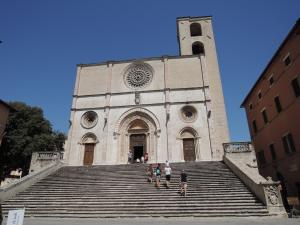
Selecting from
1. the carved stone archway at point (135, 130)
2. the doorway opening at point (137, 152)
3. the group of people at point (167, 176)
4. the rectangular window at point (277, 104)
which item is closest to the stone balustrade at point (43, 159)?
the carved stone archway at point (135, 130)

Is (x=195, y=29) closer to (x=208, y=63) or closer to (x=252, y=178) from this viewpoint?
(x=208, y=63)

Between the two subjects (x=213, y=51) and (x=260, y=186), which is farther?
(x=213, y=51)

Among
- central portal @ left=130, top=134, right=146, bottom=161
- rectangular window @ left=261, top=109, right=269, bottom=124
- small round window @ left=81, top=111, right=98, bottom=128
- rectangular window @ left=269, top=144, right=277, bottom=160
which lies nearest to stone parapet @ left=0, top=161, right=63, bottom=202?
small round window @ left=81, top=111, right=98, bottom=128

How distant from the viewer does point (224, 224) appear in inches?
290

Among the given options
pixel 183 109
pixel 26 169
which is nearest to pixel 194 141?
pixel 183 109

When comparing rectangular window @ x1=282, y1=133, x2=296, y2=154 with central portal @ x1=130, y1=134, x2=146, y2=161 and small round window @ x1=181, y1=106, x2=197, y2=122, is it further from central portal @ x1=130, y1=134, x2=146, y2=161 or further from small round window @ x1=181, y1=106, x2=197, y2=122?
central portal @ x1=130, y1=134, x2=146, y2=161

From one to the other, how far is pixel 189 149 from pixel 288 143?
7804 mm

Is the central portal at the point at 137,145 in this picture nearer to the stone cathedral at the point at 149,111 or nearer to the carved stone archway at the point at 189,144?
the stone cathedral at the point at 149,111

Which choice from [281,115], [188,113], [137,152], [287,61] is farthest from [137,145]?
[287,61]

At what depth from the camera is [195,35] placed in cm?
2883

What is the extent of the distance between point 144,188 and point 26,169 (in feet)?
60.2

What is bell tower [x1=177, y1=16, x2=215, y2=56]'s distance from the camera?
84.6ft

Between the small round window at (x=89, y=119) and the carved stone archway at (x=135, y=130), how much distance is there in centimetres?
243

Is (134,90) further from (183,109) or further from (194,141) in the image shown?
(194,141)
